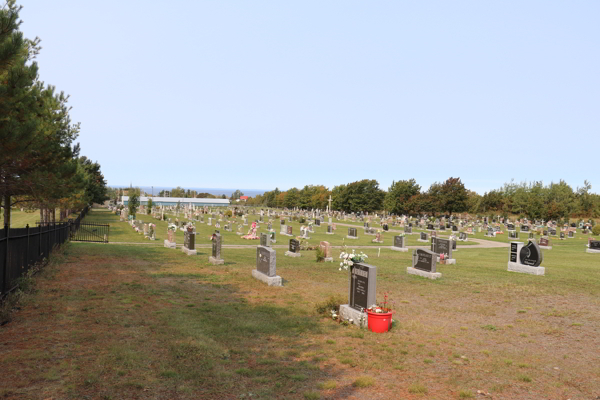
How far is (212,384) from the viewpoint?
5715 mm

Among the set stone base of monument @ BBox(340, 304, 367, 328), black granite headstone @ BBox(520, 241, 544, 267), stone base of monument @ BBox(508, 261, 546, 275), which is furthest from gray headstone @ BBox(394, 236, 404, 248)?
stone base of monument @ BBox(340, 304, 367, 328)

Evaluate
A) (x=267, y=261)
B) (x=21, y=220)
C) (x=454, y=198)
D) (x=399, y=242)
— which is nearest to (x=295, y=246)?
(x=267, y=261)

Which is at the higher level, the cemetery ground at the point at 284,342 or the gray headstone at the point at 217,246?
the gray headstone at the point at 217,246

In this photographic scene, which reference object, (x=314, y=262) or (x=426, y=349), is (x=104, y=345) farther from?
(x=314, y=262)

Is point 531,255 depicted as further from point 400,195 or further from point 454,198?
point 400,195

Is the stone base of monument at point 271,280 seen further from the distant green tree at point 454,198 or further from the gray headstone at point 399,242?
the distant green tree at point 454,198

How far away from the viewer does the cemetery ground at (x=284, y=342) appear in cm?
572

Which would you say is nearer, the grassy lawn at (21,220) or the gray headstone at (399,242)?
the gray headstone at (399,242)

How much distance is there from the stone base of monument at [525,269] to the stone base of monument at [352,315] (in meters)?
12.1

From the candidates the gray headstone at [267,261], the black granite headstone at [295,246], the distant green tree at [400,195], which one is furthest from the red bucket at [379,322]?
the distant green tree at [400,195]

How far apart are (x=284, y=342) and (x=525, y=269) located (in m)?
14.7

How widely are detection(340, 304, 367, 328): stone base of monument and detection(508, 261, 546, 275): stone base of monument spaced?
39.7 ft

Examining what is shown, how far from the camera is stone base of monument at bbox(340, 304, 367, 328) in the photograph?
905 cm

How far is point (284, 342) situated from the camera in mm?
7871
